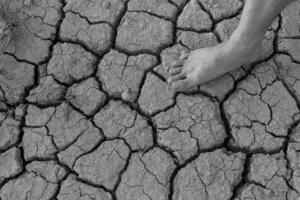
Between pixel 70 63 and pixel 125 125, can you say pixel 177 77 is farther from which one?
pixel 70 63

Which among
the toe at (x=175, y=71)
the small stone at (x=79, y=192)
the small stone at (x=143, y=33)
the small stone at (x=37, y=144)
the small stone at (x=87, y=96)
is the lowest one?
the small stone at (x=79, y=192)

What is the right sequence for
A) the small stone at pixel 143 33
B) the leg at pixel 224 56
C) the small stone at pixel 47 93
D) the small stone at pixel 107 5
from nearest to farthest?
the leg at pixel 224 56, the small stone at pixel 47 93, the small stone at pixel 143 33, the small stone at pixel 107 5

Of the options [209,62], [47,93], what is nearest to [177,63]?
[209,62]

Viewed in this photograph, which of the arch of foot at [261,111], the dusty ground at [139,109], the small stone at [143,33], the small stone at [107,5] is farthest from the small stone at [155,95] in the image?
the small stone at [107,5]

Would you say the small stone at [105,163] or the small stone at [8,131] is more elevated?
the small stone at [8,131]

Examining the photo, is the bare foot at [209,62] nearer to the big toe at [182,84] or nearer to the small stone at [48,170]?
the big toe at [182,84]

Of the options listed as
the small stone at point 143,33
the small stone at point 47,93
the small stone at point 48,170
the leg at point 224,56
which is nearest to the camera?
the leg at point 224,56

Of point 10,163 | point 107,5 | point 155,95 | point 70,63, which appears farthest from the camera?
point 107,5
